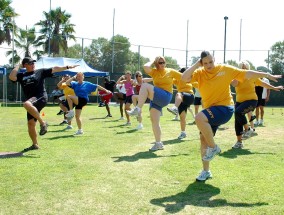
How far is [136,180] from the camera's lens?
19.3 feet

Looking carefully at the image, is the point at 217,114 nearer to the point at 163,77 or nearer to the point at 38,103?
the point at 163,77

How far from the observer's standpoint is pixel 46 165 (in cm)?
698

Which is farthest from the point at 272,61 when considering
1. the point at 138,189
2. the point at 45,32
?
the point at 138,189

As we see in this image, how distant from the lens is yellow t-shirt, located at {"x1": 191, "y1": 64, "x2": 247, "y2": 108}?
5.78 m

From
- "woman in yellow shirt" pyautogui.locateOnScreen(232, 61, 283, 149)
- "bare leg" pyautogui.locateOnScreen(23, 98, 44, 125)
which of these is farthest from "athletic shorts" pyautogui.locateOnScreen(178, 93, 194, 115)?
"bare leg" pyautogui.locateOnScreen(23, 98, 44, 125)

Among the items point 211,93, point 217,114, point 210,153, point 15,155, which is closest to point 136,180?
point 210,153

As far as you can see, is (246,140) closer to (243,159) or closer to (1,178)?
(243,159)

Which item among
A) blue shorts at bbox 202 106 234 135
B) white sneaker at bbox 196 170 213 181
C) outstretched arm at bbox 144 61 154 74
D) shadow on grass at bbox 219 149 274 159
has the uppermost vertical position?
outstretched arm at bbox 144 61 154 74

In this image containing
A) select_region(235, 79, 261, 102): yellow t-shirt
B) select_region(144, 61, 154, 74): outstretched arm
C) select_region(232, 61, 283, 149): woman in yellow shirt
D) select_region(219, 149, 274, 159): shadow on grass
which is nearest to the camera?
select_region(219, 149, 274, 159): shadow on grass

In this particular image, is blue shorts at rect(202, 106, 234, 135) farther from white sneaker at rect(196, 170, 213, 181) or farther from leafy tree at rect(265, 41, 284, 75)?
leafy tree at rect(265, 41, 284, 75)

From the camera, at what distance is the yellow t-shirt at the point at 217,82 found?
578cm

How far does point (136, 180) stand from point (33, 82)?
3.97 metres

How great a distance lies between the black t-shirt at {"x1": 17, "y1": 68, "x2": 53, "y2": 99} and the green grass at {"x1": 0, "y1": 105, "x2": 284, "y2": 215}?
126 centimetres

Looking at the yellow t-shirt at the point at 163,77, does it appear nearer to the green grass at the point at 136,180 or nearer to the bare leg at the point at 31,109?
the green grass at the point at 136,180
